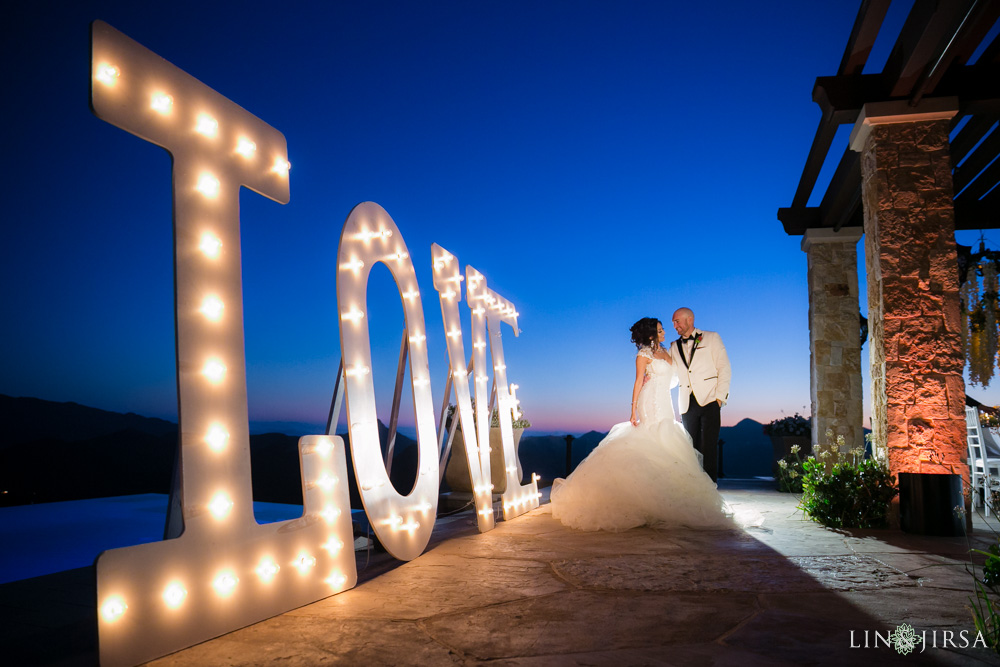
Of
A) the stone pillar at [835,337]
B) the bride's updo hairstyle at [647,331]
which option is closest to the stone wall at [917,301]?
the bride's updo hairstyle at [647,331]

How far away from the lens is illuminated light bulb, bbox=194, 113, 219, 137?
263cm

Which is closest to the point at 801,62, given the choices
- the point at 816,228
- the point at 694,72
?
the point at 694,72

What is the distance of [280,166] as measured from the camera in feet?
10.3

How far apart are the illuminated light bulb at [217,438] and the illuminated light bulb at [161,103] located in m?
1.37

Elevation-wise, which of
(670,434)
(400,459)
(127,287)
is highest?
(127,287)

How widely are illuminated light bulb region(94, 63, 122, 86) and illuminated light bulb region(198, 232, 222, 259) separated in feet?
2.19

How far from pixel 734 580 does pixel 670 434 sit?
263 centimetres

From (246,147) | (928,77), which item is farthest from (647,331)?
(246,147)

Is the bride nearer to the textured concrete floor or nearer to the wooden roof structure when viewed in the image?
the textured concrete floor

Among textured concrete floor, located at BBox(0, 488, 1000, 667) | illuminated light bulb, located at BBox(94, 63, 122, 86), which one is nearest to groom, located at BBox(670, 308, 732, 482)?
textured concrete floor, located at BBox(0, 488, 1000, 667)

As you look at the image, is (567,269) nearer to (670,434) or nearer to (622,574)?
(670,434)

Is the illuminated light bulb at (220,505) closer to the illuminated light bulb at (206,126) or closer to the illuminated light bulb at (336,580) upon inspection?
the illuminated light bulb at (336,580)

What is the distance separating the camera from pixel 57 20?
6.43 m

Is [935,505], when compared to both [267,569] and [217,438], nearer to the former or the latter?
[267,569]
